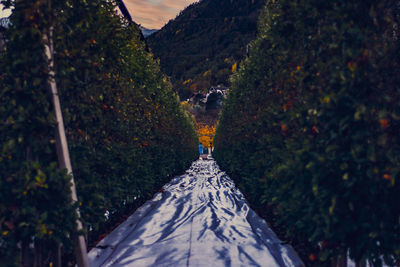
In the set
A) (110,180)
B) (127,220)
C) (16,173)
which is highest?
(16,173)

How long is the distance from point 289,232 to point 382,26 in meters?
2.63

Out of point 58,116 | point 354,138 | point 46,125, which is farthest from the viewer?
point 58,116

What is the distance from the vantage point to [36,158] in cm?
346

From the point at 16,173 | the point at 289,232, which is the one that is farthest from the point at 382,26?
the point at 16,173

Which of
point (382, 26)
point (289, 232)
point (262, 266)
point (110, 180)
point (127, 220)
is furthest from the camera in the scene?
point (127, 220)

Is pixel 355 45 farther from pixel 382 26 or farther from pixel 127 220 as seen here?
pixel 127 220

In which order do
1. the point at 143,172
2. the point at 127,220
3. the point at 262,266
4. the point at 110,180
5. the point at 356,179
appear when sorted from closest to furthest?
1. the point at 356,179
2. the point at 262,266
3. the point at 110,180
4. the point at 127,220
5. the point at 143,172

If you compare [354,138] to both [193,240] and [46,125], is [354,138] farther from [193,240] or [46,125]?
[193,240]

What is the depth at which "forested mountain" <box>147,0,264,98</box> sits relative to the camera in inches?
5241

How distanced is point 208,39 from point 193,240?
474ft

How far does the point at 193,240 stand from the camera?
5.54 metres

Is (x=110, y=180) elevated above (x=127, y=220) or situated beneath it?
elevated above

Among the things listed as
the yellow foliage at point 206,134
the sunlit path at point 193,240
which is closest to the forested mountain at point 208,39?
the yellow foliage at point 206,134

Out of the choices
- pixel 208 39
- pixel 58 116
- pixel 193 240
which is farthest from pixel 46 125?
pixel 208 39
